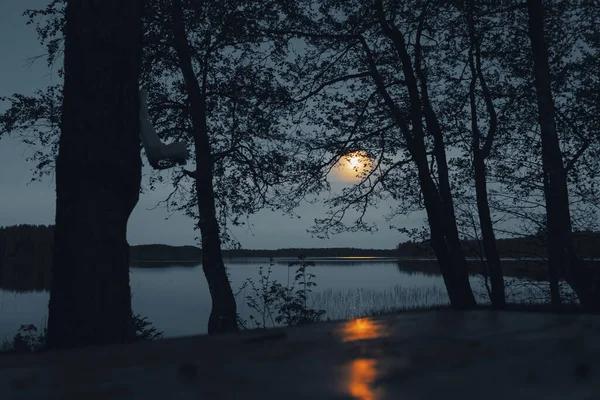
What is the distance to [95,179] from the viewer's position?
15.1 ft

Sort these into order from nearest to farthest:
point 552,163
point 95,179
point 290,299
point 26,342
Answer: point 95,179, point 552,163, point 26,342, point 290,299

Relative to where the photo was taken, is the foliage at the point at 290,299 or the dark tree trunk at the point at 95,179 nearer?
the dark tree trunk at the point at 95,179

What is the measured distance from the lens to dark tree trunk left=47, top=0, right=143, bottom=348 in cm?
434

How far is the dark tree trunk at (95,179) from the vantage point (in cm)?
434

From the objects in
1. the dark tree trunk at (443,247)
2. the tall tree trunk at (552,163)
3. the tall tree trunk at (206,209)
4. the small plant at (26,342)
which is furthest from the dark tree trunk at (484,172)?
the small plant at (26,342)

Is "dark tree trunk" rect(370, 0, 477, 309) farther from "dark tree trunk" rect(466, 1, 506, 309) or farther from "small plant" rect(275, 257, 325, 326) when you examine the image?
"small plant" rect(275, 257, 325, 326)

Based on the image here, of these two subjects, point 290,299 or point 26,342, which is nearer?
point 26,342

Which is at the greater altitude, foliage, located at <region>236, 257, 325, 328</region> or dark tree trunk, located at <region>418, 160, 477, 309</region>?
dark tree trunk, located at <region>418, 160, 477, 309</region>

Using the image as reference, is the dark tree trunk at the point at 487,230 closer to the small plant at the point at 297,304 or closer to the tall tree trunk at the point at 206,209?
the small plant at the point at 297,304

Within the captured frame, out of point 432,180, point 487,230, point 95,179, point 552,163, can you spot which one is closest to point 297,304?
point 432,180

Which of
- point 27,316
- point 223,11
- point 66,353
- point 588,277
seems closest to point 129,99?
point 66,353

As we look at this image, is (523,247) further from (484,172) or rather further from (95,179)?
(95,179)

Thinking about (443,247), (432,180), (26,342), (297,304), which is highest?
(432,180)


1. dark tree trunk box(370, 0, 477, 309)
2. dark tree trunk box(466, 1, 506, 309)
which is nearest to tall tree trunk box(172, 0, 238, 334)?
dark tree trunk box(370, 0, 477, 309)
